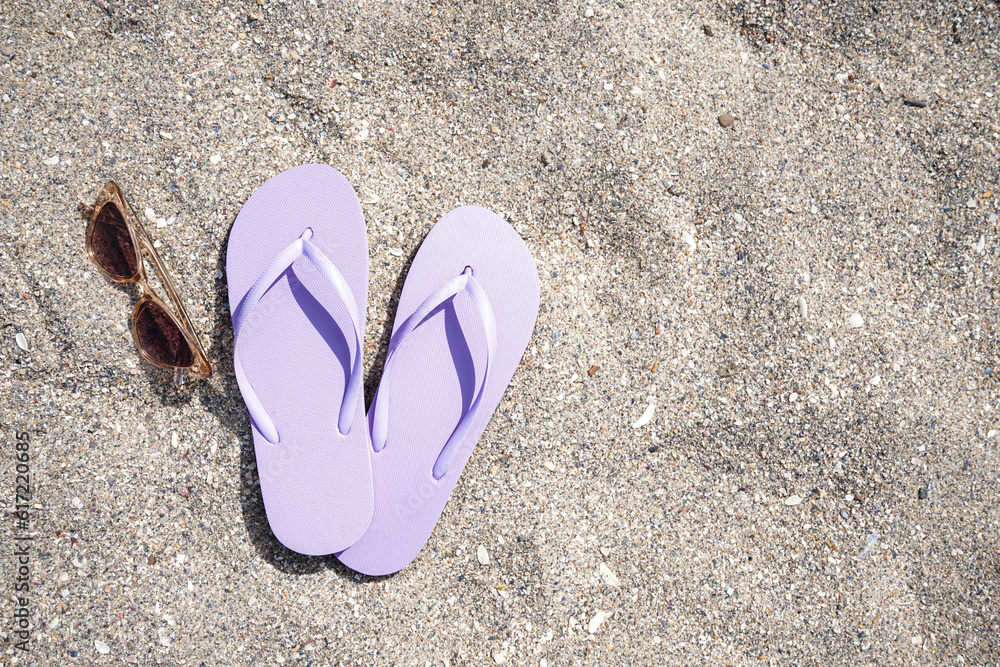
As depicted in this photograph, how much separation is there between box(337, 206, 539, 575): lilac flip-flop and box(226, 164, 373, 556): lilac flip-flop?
7 cm

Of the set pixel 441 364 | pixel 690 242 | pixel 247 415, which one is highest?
pixel 690 242

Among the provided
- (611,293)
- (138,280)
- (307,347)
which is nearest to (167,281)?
(138,280)

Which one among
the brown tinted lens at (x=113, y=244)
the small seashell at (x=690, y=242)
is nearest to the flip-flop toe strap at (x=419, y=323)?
the small seashell at (x=690, y=242)

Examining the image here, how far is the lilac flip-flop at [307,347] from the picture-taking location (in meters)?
1.46

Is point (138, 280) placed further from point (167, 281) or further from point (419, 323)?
point (419, 323)

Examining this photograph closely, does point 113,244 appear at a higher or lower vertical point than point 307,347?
higher

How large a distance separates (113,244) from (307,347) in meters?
0.55

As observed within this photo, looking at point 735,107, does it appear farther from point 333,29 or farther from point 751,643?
point 751,643

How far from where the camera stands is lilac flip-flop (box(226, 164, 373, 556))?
1.46 m

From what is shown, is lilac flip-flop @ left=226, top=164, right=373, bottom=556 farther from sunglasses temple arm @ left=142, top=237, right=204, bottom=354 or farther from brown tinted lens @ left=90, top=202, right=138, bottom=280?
brown tinted lens @ left=90, top=202, right=138, bottom=280

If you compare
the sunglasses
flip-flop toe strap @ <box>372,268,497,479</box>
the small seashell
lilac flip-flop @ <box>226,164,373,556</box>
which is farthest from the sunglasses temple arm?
the small seashell

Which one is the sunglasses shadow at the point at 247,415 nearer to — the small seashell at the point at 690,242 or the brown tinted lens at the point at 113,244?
the brown tinted lens at the point at 113,244

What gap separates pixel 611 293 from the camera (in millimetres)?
1533

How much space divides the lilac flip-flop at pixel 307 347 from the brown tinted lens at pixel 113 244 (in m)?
0.24
